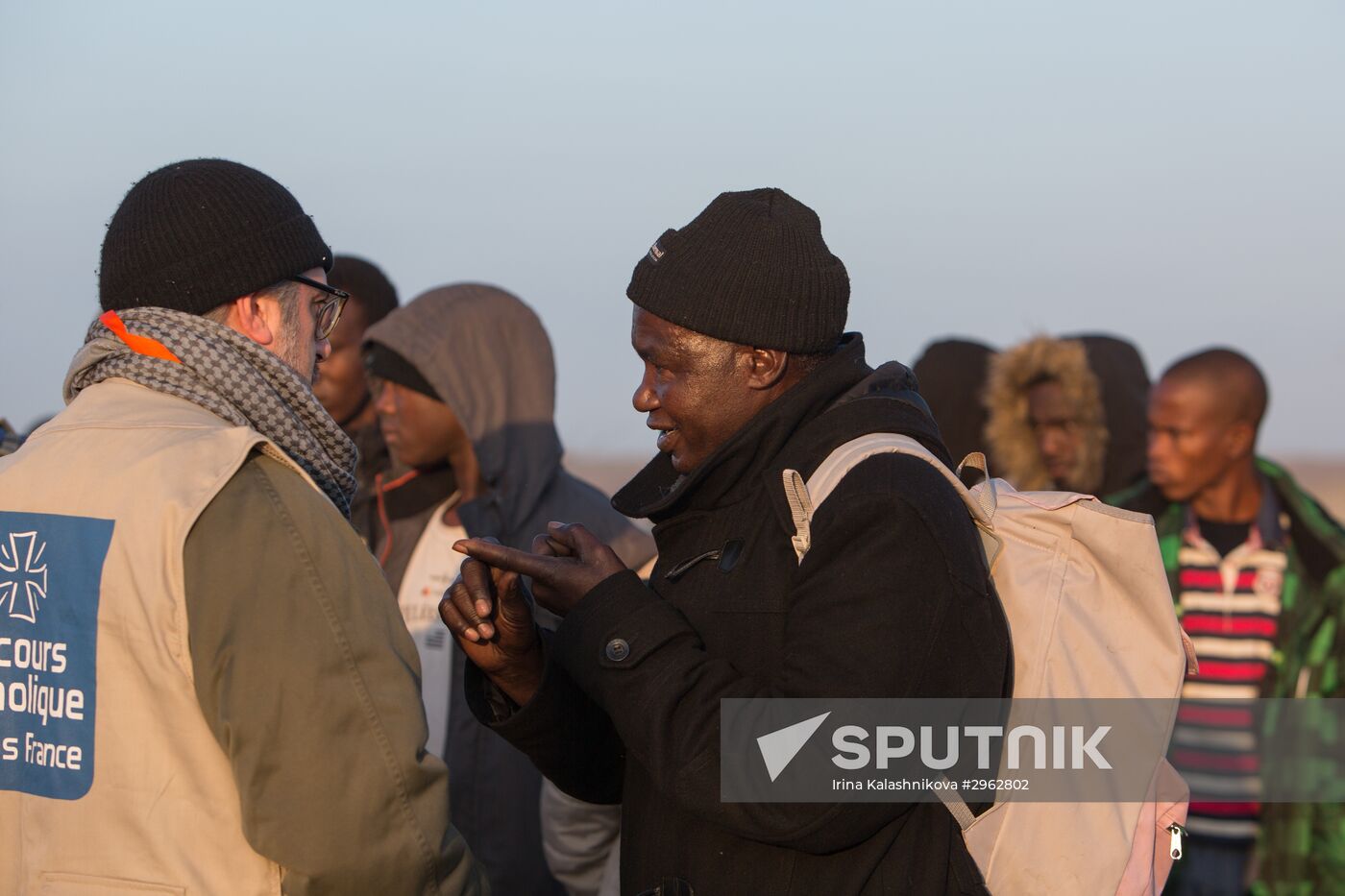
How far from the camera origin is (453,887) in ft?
8.14

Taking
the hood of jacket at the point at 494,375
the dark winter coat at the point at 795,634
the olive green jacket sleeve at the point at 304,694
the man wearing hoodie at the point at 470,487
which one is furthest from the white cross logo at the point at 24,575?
the hood of jacket at the point at 494,375

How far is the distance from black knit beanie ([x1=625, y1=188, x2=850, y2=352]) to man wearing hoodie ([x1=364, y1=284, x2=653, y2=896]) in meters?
1.91

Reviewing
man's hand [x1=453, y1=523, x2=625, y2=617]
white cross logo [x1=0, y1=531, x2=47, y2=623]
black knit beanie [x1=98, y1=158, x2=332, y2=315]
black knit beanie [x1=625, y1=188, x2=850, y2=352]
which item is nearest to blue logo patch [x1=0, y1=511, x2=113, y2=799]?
white cross logo [x1=0, y1=531, x2=47, y2=623]

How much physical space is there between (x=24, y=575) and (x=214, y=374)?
448 millimetres

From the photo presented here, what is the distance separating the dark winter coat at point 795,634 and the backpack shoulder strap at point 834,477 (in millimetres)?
23

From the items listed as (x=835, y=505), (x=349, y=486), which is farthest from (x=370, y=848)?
(x=835, y=505)

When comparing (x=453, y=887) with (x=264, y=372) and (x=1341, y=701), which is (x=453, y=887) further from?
(x=1341, y=701)

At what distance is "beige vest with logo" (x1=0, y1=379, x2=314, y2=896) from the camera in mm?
2275

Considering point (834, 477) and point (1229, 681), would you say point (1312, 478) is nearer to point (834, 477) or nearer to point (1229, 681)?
point (1229, 681)

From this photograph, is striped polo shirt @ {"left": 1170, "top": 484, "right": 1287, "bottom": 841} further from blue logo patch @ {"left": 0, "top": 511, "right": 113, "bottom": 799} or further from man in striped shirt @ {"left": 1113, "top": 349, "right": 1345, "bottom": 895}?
blue logo patch @ {"left": 0, "top": 511, "right": 113, "bottom": 799}

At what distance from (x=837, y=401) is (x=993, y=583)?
45 centimetres

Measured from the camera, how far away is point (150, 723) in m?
2.30

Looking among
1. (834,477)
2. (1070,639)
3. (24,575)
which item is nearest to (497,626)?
(834,477)

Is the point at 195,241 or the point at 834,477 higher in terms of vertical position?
the point at 195,241
